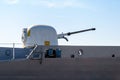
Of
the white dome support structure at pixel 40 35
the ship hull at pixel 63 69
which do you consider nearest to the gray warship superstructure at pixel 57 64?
the ship hull at pixel 63 69

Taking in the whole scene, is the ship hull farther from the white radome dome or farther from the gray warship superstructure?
the white radome dome

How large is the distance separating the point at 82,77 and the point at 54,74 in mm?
1079

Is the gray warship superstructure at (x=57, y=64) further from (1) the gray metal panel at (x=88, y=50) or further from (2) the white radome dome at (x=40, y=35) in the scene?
(2) the white radome dome at (x=40, y=35)

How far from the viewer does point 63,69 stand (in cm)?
1255

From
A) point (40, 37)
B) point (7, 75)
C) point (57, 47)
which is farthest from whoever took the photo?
point (40, 37)

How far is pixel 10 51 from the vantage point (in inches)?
560

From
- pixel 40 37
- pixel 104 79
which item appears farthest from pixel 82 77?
pixel 40 37

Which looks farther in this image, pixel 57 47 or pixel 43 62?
pixel 57 47

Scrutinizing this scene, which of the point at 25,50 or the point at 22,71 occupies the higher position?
the point at 25,50

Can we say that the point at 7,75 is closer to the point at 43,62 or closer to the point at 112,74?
the point at 43,62

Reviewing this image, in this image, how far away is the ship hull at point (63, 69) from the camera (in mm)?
11922

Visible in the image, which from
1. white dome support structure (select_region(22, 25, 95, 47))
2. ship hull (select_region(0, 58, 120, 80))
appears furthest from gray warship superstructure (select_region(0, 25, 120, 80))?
white dome support structure (select_region(22, 25, 95, 47))

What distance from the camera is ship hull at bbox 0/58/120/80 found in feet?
39.1

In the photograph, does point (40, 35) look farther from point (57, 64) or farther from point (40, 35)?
point (57, 64)
